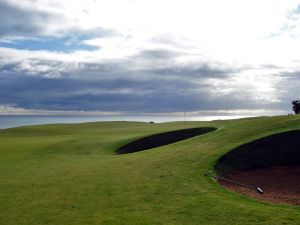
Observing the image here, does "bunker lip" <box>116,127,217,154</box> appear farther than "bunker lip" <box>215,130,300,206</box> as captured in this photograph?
Yes

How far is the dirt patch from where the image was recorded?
17031mm

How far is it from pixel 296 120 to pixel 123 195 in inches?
784

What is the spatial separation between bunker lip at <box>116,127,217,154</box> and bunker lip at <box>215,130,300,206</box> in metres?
14.4

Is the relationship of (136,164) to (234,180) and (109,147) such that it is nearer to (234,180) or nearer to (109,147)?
(234,180)

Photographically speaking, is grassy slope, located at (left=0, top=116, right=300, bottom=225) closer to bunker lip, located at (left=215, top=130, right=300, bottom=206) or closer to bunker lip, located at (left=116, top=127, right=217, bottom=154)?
bunker lip, located at (left=215, top=130, right=300, bottom=206)

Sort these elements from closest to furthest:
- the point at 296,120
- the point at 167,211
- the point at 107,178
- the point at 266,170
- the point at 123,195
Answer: the point at 167,211 → the point at 123,195 → the point at 107,178 → the point at 266,170 → the point at 296,120

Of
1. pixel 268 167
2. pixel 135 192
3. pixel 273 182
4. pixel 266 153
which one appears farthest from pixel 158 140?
pixel 135 192

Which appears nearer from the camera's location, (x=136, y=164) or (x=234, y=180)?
(x=234, y=180)

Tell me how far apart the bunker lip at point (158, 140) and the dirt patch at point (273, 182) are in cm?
1627

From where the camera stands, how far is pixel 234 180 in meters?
21.2

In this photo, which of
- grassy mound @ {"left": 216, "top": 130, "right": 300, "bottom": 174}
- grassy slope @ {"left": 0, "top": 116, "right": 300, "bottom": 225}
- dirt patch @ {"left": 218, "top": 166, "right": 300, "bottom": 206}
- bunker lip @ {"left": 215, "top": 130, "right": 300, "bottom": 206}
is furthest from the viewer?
grassy mound @ {"left": 216, "top": 130, "right": 300, "bottom": 174}

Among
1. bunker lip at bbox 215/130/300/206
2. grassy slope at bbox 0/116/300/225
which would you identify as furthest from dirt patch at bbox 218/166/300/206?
grassy slope at bbox 0/116/300/225

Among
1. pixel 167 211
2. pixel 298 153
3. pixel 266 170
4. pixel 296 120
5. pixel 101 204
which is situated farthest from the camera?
pixel 296 120

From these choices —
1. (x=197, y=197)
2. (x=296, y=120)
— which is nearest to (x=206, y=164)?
(x=197, y=197)
